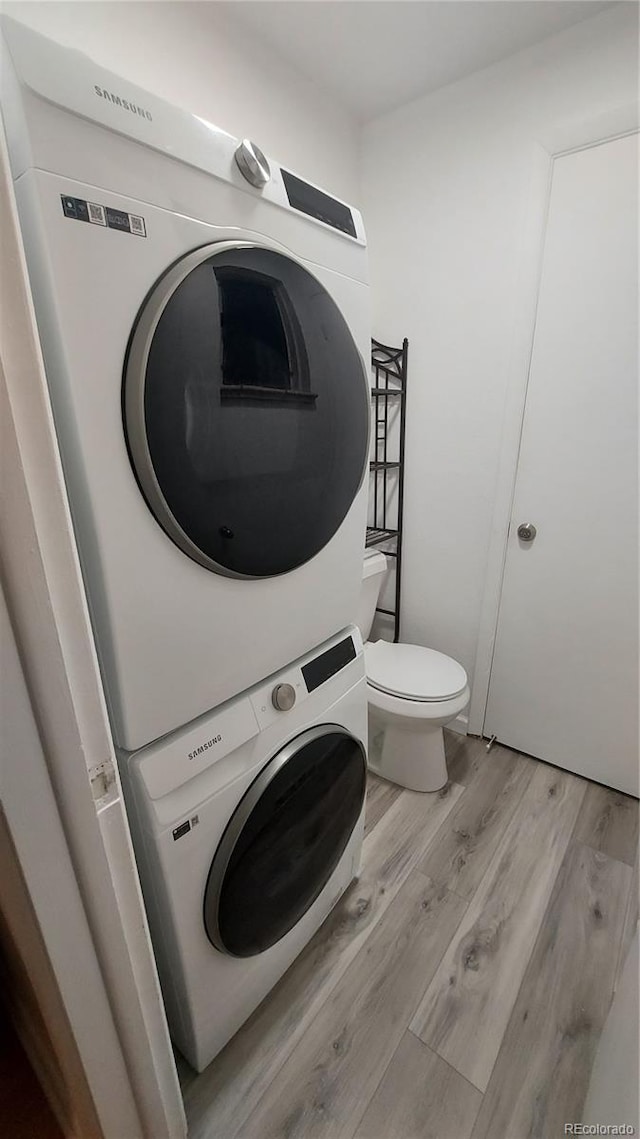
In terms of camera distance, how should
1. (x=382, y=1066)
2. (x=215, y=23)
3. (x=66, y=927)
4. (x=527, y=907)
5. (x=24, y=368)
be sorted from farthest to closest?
(x=527, y=907), (x=215, y=23), (x=382, y=1066), (x=66, y=927), (x=24, y=368)

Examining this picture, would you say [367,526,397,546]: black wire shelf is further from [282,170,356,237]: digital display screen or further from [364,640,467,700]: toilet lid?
[282,170,356,237]: digital display screen

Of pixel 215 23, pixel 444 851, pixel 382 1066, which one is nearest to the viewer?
pixel 382 1066

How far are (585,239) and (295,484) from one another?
51.3 inches

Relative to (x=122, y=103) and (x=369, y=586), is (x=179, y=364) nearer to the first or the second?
(x=122, y=103)

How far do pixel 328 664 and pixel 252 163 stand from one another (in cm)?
84

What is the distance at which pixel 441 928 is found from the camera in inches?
47.5

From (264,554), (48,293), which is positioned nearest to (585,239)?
(264,554)

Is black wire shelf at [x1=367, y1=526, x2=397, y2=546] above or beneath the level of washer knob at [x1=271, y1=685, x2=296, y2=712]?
above

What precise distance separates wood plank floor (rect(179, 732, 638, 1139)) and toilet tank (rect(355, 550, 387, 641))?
0.67 m

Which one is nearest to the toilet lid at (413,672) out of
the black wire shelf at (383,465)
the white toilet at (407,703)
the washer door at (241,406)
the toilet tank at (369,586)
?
the white toilet at (407,703)

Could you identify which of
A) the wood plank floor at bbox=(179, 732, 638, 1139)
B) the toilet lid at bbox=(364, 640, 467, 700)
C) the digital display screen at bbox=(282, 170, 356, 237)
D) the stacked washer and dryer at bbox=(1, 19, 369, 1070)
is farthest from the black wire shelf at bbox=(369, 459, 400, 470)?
the wood plank floor at bbox=(179, 732, 638, 1139)

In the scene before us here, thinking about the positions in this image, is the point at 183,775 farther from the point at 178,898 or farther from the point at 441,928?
the point at 441,928

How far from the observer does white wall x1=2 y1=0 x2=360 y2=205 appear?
962 millimetres

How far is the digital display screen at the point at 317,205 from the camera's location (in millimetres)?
715
